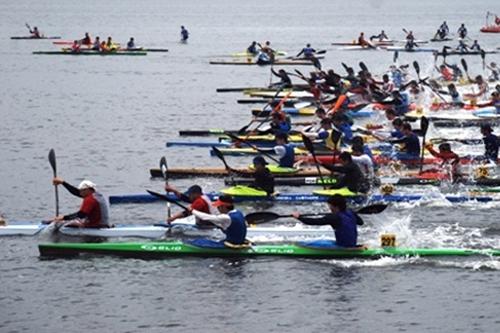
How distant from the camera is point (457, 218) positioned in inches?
1171

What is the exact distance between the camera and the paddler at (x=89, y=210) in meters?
26.4

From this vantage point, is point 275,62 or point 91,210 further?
point 275,62

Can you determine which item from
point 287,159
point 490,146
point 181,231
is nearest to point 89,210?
point 181,231

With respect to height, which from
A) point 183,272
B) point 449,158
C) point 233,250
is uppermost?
point 449,158

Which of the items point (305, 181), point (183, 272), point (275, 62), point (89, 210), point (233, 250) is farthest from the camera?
point (275, 62)

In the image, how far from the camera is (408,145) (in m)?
35.1

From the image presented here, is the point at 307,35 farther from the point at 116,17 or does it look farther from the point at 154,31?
the point at 116,17

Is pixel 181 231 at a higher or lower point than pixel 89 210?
lower

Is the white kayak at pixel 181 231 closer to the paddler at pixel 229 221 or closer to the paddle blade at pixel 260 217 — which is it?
the paddle blade at pixel 260 217

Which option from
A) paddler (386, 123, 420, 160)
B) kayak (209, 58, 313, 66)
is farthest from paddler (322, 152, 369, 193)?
kayak (209, 58, 313, 66)

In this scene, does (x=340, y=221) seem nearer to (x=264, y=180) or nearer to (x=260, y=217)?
(x=260, y=217)

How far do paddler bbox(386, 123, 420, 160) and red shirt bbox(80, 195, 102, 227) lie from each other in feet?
36.4

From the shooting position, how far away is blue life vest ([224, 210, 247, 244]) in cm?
2464

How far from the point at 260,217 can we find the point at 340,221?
2134mm
